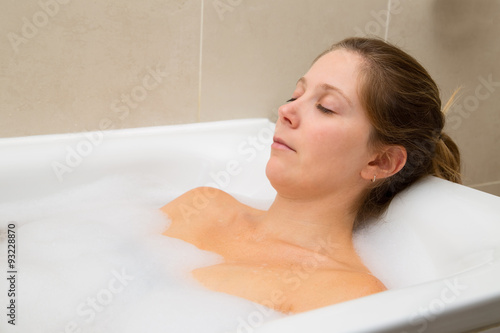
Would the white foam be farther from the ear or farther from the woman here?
the ear

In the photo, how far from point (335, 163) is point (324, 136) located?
6 cm

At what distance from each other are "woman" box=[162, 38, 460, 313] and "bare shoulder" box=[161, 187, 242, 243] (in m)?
0.02

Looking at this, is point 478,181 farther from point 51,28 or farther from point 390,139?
Answer: point 51,28

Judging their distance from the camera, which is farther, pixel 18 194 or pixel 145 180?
pixel 145 180

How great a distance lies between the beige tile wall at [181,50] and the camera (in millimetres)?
1265

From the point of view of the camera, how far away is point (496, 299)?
2.43ft

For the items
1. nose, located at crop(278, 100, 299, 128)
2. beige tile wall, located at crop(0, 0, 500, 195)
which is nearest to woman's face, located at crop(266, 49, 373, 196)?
nose, located at crop(278, 100, 299, 128)

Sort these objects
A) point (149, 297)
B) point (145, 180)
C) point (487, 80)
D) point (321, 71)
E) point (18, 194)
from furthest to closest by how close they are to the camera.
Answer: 1. point (487, 80)
2. point (145, 180)
3. point (18, 194)
4. point (321, 71)
5. point (149, 297)

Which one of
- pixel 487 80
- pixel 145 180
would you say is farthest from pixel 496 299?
pixel 487 80

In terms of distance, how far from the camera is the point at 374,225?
112 centimetres

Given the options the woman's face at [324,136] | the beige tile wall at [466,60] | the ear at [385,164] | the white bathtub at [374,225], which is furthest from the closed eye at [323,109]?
the beige tile wall at [466,60]

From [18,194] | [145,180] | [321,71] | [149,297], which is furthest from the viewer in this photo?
[145,180]

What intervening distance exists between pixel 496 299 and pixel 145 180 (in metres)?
0.88

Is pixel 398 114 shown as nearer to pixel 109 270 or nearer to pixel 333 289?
pixel 333 289
